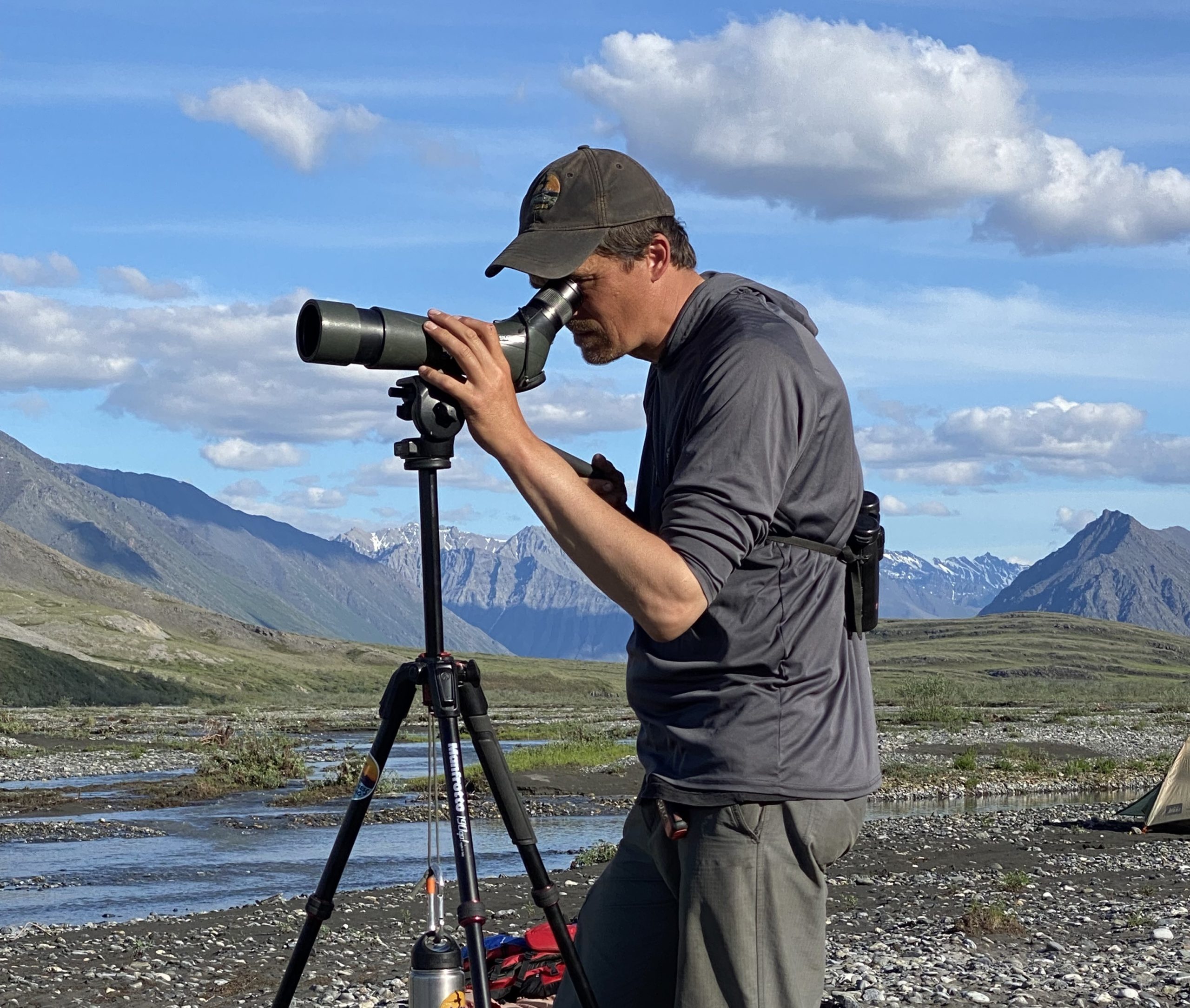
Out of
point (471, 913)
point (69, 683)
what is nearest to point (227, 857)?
point (471, 913)

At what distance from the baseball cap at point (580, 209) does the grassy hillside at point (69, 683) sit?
79848 mm

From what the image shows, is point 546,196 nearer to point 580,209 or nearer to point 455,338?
point 580,209

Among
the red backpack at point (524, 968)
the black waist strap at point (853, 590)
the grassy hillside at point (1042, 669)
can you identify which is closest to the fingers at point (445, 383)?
the black waist strap at point (853, 590)

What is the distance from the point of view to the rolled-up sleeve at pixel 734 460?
9.36ft

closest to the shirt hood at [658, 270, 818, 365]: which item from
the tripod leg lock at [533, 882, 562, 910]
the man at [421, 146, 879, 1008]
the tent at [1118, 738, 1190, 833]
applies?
the man at [421, 146, 879, 1008]

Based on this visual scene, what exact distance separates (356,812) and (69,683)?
292ft

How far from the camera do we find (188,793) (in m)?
27.0

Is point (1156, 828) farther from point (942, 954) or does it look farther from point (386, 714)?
point (386, 714)

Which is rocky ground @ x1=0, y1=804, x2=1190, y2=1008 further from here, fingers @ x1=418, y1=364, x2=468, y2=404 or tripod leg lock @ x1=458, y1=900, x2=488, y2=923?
fingers @ x1=418, y1=364, x2=468, y2=404

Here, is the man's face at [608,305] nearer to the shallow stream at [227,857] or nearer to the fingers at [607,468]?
the fingers at [607,468]

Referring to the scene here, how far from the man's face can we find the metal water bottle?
5.20 feet

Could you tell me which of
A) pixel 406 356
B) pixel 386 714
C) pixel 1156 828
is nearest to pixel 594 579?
pixel 406 356

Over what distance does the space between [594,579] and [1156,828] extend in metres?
18.4

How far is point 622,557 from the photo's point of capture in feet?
9.08
